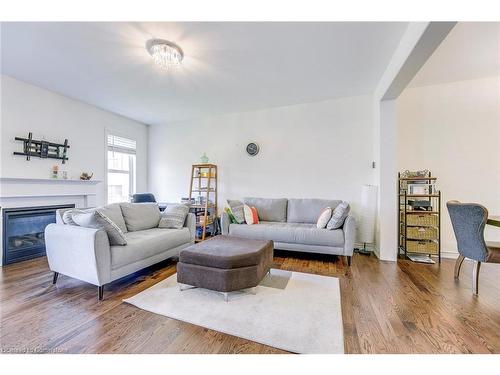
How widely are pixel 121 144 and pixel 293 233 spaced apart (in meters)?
4.13

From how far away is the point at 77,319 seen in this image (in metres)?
1.77

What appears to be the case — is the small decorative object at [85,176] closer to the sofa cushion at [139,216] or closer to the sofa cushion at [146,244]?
the sofa cushion at [139,216]

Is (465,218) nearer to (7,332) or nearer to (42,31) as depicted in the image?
(7,332)

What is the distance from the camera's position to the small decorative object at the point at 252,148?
4547mm

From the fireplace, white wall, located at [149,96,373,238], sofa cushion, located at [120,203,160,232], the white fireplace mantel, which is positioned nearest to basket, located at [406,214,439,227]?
white wall, located at [149,96,373,238]

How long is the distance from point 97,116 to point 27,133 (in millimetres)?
1214

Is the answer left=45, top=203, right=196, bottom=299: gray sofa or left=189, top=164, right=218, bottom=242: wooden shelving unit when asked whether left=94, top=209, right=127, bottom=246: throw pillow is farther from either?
left=189, top=164, right=218, bottom=242: wooden shelving unit

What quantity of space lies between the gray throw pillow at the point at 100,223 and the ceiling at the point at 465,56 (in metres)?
3.89

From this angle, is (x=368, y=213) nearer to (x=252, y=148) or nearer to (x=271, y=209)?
(x=271, y=209)

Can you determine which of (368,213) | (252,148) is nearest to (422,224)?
(368,213)

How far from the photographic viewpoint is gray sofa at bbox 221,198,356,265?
10.2 ft
